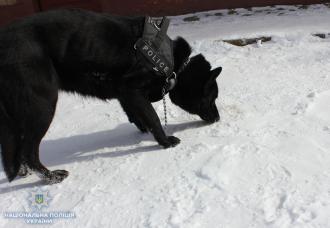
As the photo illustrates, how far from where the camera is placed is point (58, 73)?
3.10 meters

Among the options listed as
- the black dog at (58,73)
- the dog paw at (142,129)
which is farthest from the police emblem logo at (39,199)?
the dog paw at (142,129)

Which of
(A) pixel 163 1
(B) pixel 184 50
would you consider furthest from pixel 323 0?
(B) pixel 184 50

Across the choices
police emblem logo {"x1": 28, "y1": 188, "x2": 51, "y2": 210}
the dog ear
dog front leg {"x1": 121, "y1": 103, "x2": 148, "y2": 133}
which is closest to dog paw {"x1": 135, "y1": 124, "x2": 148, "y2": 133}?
dog front leg {"x1": 121, "y1": 103, "x2": 148, "y2": 133}

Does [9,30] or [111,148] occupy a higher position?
[9,30]

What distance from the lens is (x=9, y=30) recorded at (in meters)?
2.95

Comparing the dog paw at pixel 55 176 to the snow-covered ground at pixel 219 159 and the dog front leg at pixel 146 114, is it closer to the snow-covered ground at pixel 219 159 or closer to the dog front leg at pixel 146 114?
the snow-covered ground at pixel 219 159

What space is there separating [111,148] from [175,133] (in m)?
0.59

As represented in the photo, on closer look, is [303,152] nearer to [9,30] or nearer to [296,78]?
[296,78]

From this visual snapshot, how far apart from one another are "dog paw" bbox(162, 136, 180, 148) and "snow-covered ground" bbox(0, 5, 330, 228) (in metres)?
0.07

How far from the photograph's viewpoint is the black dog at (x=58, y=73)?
2.90 metres

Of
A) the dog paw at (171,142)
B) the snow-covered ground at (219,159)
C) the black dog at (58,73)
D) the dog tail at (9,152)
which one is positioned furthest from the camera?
the dog paw at (171,142)

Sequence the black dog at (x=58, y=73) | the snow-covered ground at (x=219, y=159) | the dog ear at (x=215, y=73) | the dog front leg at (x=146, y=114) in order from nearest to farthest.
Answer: the snow-covered ground at (x=219, y=159), the black dog at (x=58, y=73), the dog front leg at (x=146, y=114), the dog ear at (x=215, y=73)

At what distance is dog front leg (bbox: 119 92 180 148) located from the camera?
327cm

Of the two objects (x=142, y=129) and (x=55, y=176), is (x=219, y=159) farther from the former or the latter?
(x=55, y=176)
